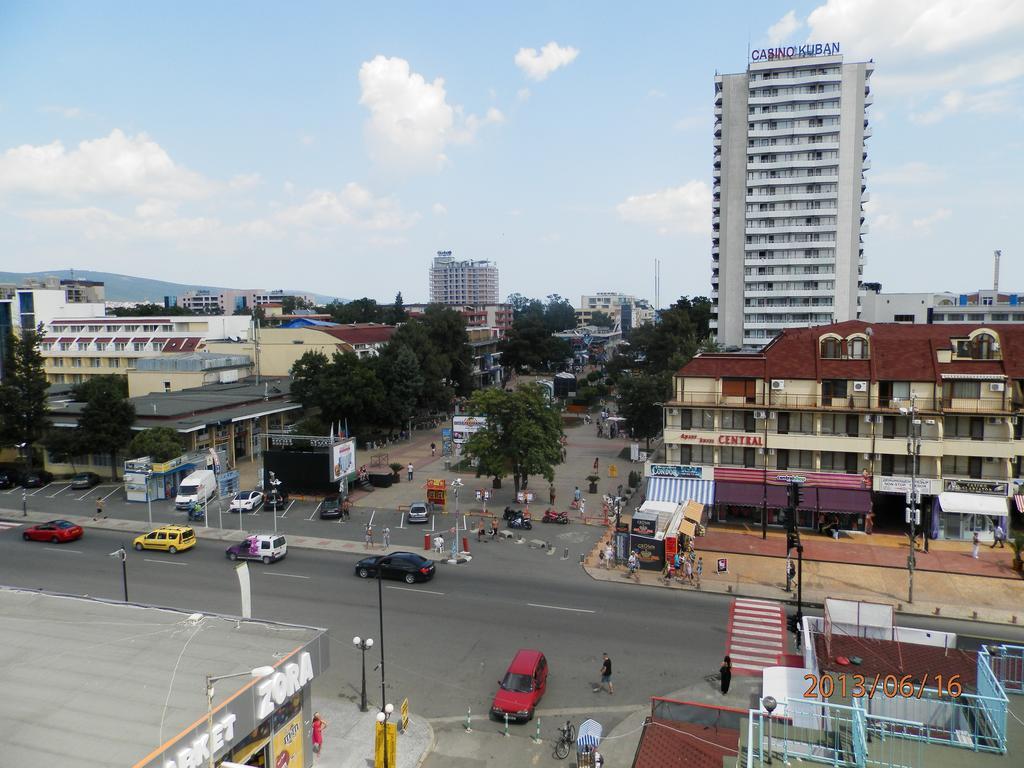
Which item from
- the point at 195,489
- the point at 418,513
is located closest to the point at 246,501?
the point at 195,489

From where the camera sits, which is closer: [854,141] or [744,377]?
[744,377]

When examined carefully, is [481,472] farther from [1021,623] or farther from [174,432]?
A: [1021,623]

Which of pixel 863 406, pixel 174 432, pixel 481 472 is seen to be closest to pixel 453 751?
pixel 481 472

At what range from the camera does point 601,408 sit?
9300cm

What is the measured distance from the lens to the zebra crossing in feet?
81.5

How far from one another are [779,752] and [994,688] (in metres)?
4.31

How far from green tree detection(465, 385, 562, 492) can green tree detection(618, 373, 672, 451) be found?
55.4 feet

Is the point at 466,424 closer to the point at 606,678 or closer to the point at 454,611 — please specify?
the point at 454,611

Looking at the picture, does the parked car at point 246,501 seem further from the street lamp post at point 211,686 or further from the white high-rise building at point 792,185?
the white high-rise building at point 792,185

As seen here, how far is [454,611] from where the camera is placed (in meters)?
29.4

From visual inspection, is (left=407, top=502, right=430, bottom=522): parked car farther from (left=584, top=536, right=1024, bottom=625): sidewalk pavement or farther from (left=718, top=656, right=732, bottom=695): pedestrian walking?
(left=718, top=656, right=732, bottom=695): pedestrian walking
